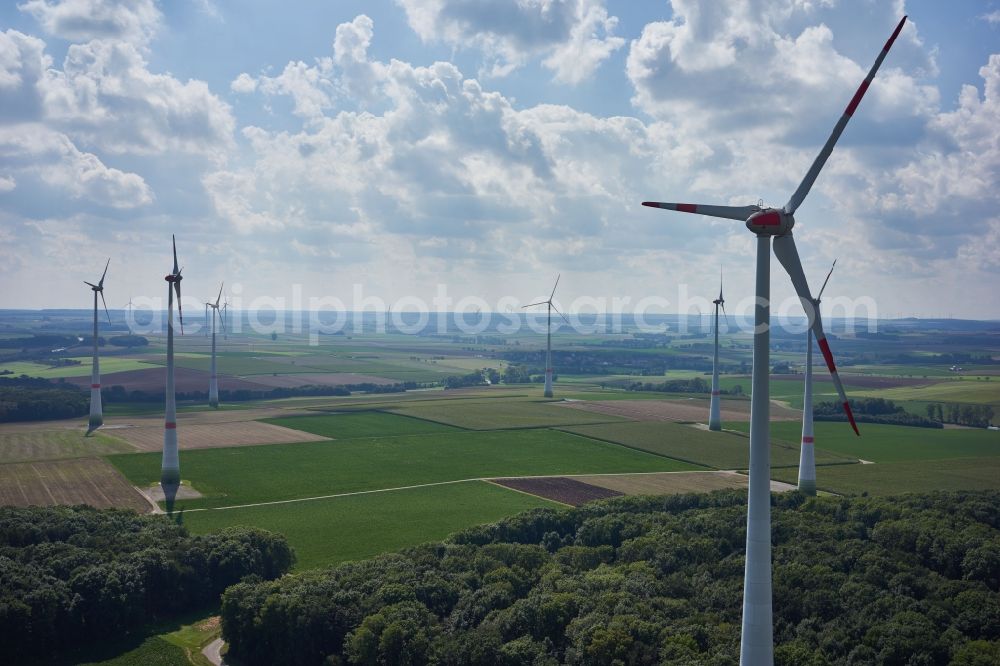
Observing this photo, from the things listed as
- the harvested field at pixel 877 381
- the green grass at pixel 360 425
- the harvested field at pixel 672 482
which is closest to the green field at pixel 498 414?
the green grass at pixel 360 425

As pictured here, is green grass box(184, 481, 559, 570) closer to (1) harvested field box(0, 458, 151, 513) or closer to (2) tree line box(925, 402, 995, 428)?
(1) harvested field box(0, 458, 151, 513)

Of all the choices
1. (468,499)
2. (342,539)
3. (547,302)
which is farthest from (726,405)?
(342,539)

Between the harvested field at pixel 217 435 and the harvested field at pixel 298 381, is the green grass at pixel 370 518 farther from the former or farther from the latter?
the harvested field at pixel 298 381

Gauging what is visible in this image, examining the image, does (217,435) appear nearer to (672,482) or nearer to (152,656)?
(672,482)

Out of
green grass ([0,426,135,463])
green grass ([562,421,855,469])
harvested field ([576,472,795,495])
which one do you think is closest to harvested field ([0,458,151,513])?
green grass ([0,426,135,463])

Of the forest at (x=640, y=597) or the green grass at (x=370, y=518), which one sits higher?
the forest at (x=640, y=597)

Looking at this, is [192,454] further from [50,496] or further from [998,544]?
A: [998,544]

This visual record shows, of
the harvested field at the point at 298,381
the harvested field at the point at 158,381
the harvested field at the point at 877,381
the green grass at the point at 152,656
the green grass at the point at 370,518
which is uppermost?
the harvested field at the point at 877,381
